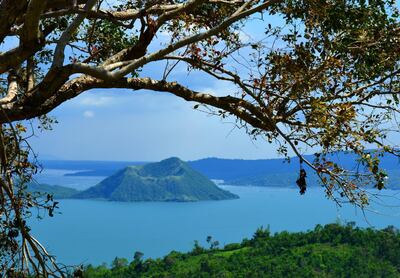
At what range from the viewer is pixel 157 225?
522ft

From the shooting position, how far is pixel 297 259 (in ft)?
192

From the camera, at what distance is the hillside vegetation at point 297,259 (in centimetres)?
5712

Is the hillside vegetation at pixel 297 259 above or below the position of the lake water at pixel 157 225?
above

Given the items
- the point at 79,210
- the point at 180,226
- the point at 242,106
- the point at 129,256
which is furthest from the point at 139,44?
the point at 79,210

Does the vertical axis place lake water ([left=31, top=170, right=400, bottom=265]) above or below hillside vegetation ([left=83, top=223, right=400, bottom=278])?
below

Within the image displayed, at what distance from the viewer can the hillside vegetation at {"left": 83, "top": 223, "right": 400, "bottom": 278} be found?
57.1m

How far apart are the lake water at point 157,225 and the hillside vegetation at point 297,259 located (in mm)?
49094

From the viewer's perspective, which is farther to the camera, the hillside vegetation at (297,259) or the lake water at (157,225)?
the lake water at (157,225)

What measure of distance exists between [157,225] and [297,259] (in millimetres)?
103111

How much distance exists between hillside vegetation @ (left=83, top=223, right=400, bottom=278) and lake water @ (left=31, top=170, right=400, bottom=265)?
→ 4909 centimetres

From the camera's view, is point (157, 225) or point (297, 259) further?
point (157, 225)

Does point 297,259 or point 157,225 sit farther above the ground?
point 297,259

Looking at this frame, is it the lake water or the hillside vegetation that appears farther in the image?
the lake water

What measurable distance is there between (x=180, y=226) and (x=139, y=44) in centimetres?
14997
